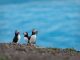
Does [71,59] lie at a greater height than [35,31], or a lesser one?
lesser

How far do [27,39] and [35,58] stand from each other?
58.7 feet

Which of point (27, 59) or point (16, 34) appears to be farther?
point (16, 34)

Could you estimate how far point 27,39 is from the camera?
36.1m

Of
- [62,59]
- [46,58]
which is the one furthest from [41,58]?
[62,59]

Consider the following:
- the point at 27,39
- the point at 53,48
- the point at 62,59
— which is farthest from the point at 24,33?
the point at 62,59

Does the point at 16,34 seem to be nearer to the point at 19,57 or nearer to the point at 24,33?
the point at 24,33

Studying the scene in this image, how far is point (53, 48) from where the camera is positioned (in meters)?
31.5

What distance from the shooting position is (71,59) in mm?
19000

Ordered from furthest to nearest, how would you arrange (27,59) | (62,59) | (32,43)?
(32,43) → (62,59) → (27,59)

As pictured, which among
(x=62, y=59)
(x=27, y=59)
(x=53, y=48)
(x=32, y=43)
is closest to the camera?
(x=27, y=59)

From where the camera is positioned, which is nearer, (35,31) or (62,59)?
(62,59)

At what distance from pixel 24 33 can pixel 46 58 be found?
1764 centimetres

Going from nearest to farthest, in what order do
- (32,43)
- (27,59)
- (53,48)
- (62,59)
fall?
(27,59) → (62,59) → (53,48) → (32,43)

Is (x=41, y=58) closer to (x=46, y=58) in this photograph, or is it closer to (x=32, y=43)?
(x=46, y=58)
